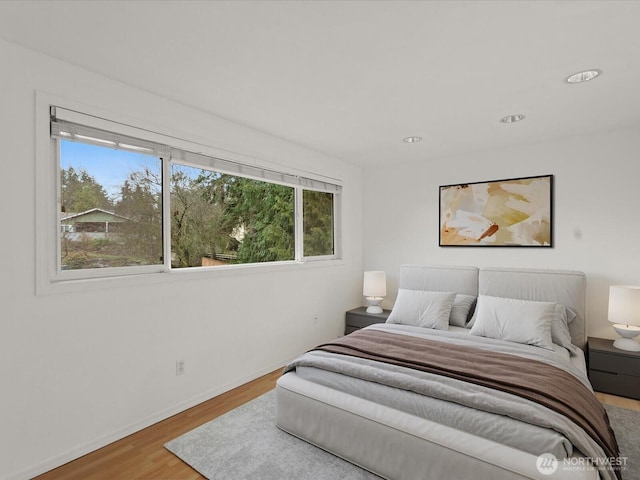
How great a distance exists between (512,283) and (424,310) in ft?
3.16

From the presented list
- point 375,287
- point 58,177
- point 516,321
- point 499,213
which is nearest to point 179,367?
point 58,177

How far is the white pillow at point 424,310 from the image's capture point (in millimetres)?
3445

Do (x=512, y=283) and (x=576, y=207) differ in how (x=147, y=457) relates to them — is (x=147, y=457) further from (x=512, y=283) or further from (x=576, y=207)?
(x=576, y=207)

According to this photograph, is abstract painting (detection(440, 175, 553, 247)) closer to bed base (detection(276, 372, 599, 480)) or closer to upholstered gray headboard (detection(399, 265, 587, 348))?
upholstered gray headboard (detection(399, 265, 587, 348))

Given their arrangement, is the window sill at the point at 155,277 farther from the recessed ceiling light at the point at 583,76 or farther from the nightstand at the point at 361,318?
the recessed ceiling light at the point at 583,76

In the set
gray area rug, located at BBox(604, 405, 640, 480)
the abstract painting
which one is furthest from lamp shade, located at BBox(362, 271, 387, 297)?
gray area rug, located at BBox(604, 405, 640, 480)

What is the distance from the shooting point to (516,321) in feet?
9.89

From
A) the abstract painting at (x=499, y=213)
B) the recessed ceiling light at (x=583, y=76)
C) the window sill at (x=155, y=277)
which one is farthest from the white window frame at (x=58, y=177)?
the recessed ceiling light at (x=583, y=76)

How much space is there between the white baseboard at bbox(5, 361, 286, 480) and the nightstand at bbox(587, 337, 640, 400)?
3.16 meters

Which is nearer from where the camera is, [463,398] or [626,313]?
[463,398]

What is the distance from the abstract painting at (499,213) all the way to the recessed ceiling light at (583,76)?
1577 mm

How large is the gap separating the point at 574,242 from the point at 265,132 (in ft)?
11.0

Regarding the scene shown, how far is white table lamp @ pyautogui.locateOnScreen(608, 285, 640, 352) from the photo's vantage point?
9.84ft

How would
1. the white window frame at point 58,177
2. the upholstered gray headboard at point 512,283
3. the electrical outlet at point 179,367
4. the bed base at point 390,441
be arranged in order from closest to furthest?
the bed base at point 390,441
the white window frame at point 58,177
the electrical outlet at point 179,367
the upholstered gray headboard at point 512,283
